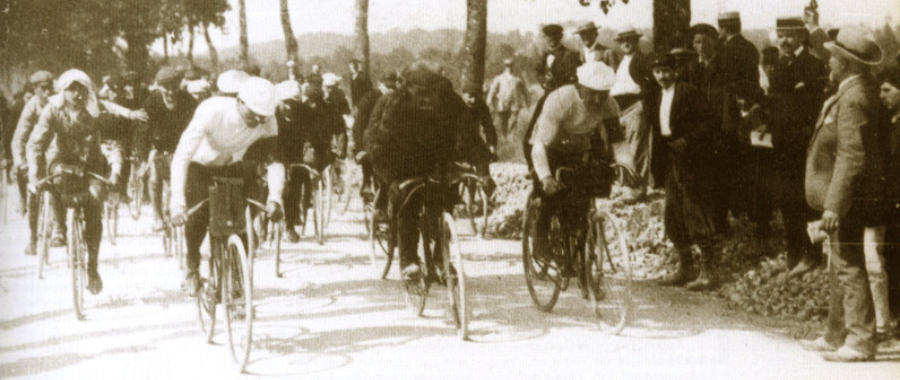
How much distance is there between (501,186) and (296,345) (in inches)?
189

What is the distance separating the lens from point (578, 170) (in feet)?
23.5

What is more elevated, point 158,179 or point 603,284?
point 158,179

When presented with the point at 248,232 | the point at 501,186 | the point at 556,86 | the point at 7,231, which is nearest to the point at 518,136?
the point at 501,186

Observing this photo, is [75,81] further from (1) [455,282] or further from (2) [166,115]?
(1) [455,282]

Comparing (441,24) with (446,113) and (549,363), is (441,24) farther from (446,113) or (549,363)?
(549,363)

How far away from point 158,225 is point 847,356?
5.64 meters

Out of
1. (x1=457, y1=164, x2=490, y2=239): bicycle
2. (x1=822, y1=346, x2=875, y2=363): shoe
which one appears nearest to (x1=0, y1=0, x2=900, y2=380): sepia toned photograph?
(x1=822, y1=346, x2=875, y2=363): shoe

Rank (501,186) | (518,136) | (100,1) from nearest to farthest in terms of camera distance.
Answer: (100,1) → (518,136) → (501,186)

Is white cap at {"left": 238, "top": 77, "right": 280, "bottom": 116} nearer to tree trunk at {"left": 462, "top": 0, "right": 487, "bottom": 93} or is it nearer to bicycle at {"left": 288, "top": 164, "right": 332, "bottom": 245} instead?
tree trunk at {"left": 462, "top": 0, "right": 487, "bottom": 93}

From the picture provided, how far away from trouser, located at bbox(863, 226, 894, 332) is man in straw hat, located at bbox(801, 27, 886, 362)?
17cm

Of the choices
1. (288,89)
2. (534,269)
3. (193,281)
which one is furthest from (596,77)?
(288,89)

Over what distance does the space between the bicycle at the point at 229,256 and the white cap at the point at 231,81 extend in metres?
0.62

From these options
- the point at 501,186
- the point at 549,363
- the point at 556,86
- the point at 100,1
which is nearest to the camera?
the point at 549,363

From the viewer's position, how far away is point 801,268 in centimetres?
765
